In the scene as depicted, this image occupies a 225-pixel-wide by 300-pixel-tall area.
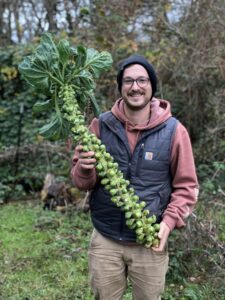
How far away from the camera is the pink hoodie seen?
8.94 ft

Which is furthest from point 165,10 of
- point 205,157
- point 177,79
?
point 205,157

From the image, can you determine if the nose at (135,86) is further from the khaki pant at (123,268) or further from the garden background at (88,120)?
the garden background at (88,120)

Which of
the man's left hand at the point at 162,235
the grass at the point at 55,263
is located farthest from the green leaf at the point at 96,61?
the grass at the point at 55,263

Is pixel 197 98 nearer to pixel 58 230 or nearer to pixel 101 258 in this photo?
pixel 58 230

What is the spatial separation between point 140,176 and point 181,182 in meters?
0.24

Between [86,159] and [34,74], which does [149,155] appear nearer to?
[86,159]

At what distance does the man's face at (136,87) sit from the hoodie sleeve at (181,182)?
270 millimetres

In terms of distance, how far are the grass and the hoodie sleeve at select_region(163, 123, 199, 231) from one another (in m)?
1.61

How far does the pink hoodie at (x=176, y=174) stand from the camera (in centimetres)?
272

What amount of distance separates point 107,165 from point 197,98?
537cm

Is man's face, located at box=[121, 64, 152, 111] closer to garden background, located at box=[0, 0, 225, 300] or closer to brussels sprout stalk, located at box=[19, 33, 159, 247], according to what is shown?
brussels sprout stalk, located at box=[19, 33, 159, 247]

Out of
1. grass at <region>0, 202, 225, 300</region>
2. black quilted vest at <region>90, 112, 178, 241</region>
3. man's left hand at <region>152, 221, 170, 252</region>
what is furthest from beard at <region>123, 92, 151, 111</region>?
grass at <region>0, 202, 225, 300</region>

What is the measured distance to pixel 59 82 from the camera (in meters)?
2.71

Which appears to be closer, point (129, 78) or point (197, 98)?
point (129, 78)
